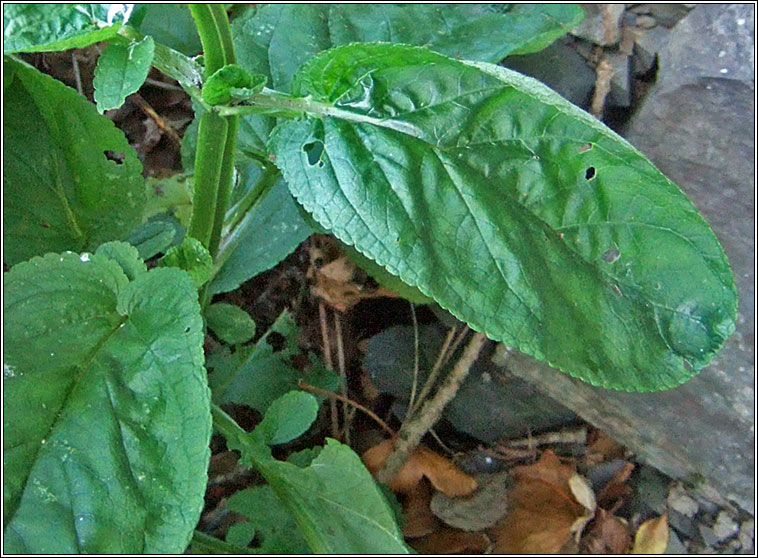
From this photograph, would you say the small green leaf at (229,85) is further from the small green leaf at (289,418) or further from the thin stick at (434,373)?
the thin stick at (434,373)

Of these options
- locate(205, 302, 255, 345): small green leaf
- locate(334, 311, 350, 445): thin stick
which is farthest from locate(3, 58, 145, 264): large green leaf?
locate(334, 311, 350, 445): thin stick

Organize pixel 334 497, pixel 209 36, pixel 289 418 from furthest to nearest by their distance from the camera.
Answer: pixel 289 418 < pixel 334 497 < pixel 209 36

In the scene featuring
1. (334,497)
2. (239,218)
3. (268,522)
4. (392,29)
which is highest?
(392,29)

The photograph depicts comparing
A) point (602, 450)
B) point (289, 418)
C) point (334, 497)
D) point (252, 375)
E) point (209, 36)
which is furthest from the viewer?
point (602, 450)

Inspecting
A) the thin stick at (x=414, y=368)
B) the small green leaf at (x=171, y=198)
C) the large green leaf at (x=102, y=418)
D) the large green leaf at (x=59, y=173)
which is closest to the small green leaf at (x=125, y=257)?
the large green leaf at (x=102, y=418)

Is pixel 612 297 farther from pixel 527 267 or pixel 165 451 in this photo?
pixel 165 451

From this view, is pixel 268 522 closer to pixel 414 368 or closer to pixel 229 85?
pixel 414 368

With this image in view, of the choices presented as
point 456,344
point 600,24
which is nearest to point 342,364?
point 456,344
